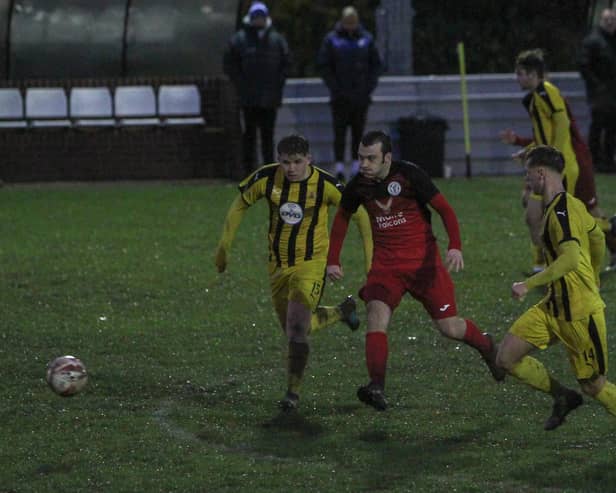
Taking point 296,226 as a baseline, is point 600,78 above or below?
above

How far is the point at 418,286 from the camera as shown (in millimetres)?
8180

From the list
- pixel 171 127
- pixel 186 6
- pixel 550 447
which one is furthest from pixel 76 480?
pixel 186 6

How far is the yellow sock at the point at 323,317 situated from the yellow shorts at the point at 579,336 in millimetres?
2114

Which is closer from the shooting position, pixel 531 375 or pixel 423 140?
pixel 531 375

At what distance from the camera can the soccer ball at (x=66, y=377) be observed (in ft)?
26.0

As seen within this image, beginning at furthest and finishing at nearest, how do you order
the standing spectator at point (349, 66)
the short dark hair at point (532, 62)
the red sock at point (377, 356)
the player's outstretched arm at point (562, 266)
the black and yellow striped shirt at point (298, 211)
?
the standing spectator at point (349, 66) < the short dark hair at point (532, 62) < the black and yellow striped shirt at point (298, 211) < the red sock at point (377, 356) < the player's outstretched arm at point (562, 266)

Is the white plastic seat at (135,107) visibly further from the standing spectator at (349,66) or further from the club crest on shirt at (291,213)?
the club crest on shirt at (291,213)

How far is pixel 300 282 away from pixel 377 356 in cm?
89

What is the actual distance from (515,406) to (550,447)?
0.94 meters

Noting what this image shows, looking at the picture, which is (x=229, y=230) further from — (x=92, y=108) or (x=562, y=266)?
(x=92, y=108)

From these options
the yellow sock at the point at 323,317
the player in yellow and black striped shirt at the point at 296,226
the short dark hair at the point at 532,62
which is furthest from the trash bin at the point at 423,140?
the player in yellow and black striped shirt at the point at 296,226

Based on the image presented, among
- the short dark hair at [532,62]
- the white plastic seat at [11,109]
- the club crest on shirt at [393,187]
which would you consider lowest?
the white plastic seat at [11,109]

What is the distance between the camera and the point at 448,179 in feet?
67.9

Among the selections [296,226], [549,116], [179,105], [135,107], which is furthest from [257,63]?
[296,226]
